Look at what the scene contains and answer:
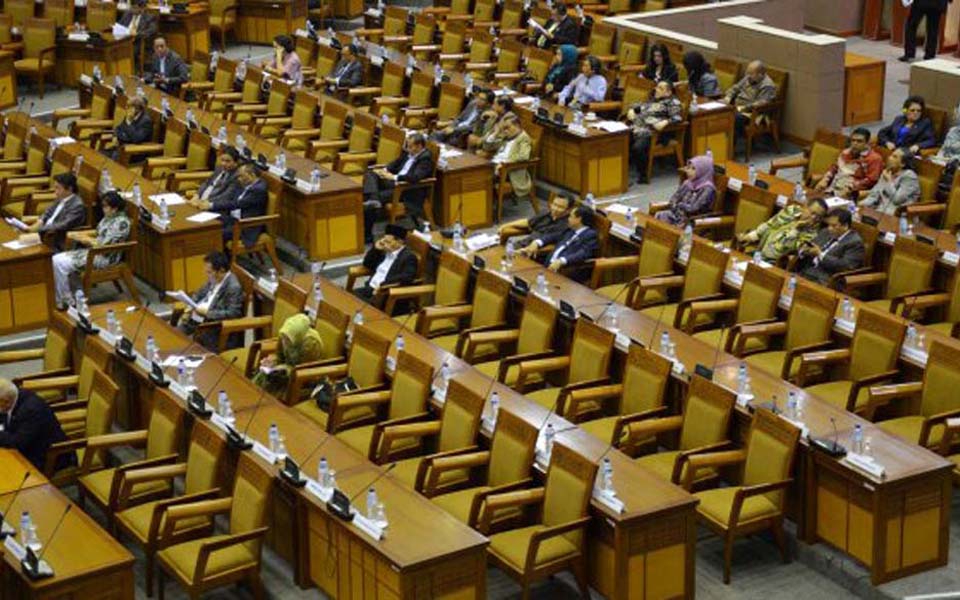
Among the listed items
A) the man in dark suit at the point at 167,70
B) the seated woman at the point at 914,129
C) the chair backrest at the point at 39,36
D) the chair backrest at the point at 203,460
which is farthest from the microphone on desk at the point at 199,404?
the chair backrest at the point at 39,36

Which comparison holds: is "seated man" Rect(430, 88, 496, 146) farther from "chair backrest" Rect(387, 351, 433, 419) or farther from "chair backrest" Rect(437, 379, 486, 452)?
"chair backrest" Rect(437, 379, 486, 452)

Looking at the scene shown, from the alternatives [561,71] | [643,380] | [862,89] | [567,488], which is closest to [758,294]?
[643,380]

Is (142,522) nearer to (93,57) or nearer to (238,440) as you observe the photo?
(238,440)

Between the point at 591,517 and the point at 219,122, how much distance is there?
8.01 m

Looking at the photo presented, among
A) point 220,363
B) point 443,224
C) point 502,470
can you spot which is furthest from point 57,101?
point 502,470

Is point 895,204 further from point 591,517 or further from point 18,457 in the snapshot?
point 18,457

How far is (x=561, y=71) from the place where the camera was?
17.1m

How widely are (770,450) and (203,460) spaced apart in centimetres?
297

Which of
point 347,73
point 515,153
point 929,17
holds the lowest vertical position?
point 515,153

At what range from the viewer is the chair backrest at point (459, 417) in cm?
1005

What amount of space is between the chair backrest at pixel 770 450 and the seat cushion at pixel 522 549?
1135mm

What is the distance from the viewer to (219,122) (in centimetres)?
1622

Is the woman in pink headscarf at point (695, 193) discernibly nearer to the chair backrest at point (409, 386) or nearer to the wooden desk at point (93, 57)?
the chair backrest at point (409, 386)

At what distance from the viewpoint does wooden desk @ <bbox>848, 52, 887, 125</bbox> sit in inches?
658
